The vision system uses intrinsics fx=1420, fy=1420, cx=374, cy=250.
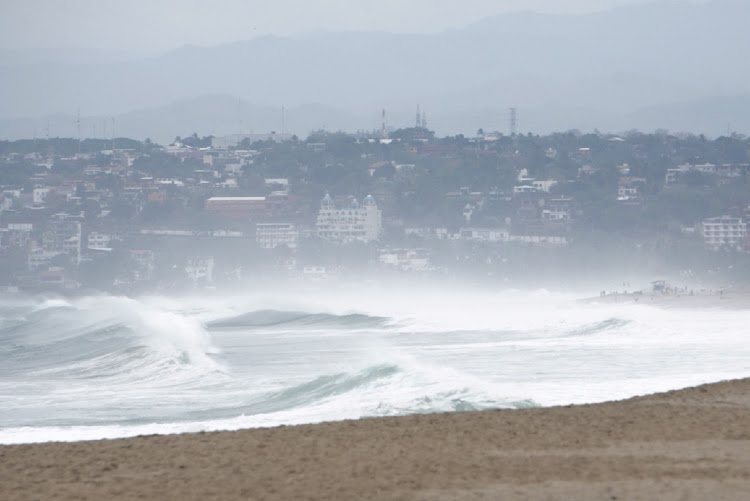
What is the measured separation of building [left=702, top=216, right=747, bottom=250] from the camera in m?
82.5

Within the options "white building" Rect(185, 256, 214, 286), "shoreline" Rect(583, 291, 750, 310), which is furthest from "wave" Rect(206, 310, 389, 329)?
"white building" Rect(185, 256, 214, 286)

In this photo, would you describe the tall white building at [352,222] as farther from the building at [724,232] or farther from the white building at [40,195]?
the building at [724,232]

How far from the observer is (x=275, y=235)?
3701 inches

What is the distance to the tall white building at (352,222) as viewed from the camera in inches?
3696

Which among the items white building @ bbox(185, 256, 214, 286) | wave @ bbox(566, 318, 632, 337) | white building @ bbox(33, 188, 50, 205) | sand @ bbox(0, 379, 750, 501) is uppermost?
sand @ bbox(0, 379, 750, 501)

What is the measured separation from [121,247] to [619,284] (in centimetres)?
3280

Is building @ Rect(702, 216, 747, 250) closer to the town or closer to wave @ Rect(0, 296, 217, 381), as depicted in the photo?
the town

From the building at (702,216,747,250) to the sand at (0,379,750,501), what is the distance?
73.7m

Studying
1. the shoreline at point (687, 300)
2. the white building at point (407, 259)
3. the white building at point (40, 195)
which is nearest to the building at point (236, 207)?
the white building at point (40, 195)

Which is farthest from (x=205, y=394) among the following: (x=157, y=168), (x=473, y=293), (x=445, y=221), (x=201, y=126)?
(x=201, y=126)

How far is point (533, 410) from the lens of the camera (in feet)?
36.4

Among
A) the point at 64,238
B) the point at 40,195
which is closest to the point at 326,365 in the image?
the point at 64,238

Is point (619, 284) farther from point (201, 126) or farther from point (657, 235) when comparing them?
point (201, 126)

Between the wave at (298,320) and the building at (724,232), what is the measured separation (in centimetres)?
4014
